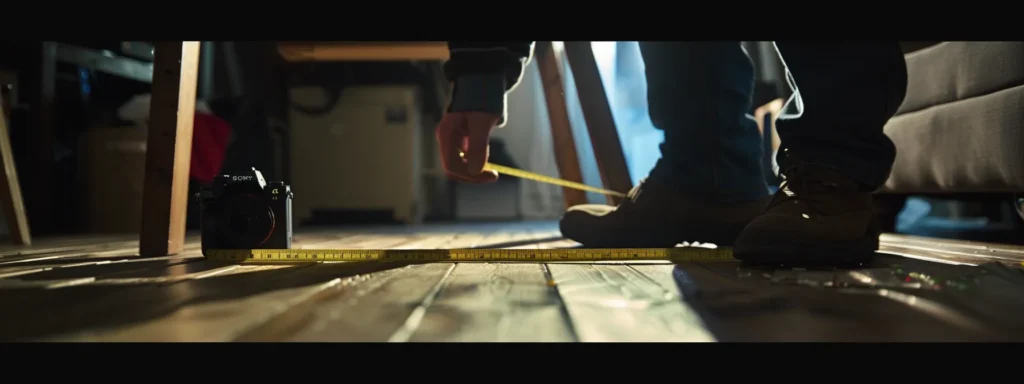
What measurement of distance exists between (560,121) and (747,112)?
27.5 inches

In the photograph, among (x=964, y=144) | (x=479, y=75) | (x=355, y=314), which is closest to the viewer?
(x=355, y=314)

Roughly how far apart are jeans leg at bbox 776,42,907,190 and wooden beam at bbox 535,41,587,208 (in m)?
0.92

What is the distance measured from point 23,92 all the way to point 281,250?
186 cm

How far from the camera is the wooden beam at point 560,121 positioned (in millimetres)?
1653

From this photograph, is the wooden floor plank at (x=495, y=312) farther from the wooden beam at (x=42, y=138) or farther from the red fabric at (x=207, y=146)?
the wooden beam at (x=42, y=138)

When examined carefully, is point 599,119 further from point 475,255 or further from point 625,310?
point 625,310

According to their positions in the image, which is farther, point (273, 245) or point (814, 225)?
point (273, 245)

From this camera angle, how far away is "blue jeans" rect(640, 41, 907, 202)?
722mm

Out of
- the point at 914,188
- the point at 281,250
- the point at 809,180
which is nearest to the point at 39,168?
the point at 281,250

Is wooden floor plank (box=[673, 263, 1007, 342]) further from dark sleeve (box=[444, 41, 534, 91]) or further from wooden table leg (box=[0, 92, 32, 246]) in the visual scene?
wooden table leg (box=[0, 92, 32, 246])

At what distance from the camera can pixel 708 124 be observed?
3.29 feet

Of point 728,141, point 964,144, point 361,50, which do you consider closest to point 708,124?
point 728,141

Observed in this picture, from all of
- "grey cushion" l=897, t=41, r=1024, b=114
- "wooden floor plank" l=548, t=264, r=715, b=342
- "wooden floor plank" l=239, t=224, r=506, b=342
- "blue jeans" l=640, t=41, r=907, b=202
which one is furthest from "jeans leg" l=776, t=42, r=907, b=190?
"grey cushion" l=897, t=41, r=1024, b=114
